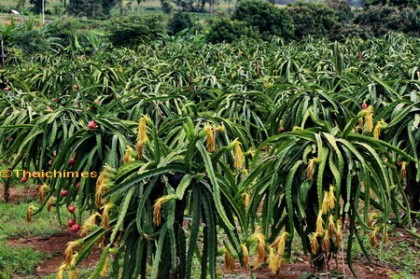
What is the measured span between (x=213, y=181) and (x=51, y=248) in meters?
2.99

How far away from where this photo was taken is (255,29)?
21.3 metres

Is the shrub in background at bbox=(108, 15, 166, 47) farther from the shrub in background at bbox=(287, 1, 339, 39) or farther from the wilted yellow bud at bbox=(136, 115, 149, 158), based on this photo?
the wilted yellow bud at bbox=(136, 115, 149, 158)

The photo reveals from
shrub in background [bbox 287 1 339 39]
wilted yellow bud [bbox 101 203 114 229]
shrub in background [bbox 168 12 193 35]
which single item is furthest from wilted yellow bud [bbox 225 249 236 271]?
shrub in background [bbox 168 12 193 35]

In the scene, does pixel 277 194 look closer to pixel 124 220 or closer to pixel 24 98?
pixel 124 220

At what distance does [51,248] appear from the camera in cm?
528

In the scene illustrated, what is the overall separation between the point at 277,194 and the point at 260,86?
13.0 ft

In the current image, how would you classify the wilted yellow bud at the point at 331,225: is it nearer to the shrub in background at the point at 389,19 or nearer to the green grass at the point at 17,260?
the green grass at the point at 17,260

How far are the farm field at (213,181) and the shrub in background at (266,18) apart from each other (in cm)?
1378

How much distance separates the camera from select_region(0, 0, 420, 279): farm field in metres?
2.91

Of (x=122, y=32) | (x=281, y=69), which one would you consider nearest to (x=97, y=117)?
(x=281, y=69)

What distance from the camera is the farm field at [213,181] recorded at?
2906 millimetres

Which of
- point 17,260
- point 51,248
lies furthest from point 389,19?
point 17,260

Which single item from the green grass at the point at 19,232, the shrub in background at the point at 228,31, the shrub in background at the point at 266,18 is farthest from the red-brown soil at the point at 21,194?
the shrub in background at the point at 266,18

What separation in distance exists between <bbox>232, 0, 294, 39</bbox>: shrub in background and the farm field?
13777 millimetres
